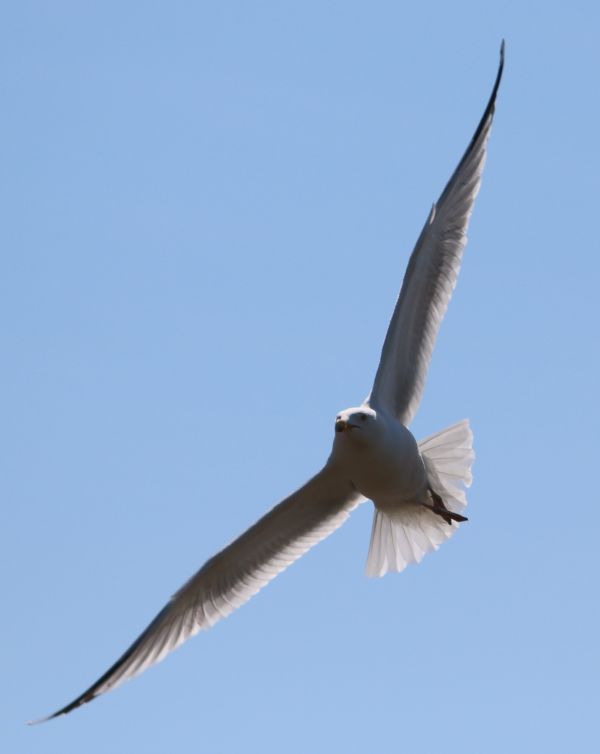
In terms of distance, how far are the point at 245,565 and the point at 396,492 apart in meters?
1.18

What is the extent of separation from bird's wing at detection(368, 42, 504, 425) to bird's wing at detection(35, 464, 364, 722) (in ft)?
2.47

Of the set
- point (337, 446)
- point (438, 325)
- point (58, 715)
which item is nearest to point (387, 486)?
point (337, 446)

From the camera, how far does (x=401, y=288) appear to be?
12414 millimetres

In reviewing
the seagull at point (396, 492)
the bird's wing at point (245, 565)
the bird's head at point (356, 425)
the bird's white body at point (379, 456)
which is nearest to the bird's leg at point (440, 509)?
the seagull at point (396, 492)

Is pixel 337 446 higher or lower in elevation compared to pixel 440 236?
lower

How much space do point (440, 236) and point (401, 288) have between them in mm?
530

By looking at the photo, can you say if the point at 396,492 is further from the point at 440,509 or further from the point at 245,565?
the point at 245,565

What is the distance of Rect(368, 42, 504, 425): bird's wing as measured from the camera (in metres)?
12.5

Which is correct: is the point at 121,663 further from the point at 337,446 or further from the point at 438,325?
the point at 438,325

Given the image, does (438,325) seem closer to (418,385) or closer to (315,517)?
(418,385)

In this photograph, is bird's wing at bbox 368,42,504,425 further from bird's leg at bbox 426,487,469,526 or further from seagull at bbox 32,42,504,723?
bird's leg at bbox 426,487,469,526

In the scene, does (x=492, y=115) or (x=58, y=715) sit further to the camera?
(x=492, y=115)

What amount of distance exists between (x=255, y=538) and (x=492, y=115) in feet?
10.8

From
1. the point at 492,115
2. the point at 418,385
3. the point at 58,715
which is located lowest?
the point at 58,715
